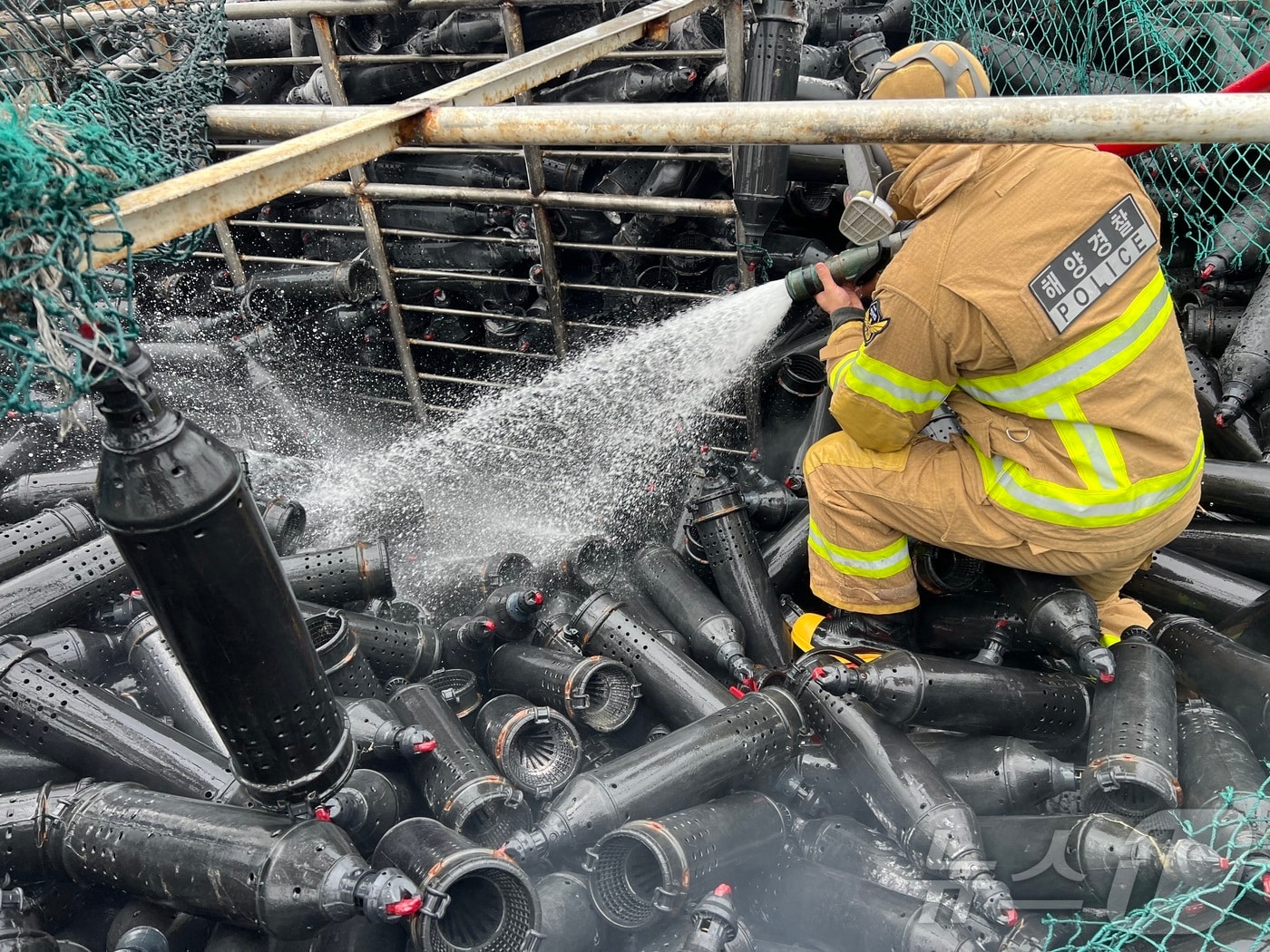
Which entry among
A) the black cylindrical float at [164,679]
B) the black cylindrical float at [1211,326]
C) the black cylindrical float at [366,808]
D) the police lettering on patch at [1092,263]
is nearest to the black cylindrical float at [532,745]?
the black cylindrical float at [366,808]

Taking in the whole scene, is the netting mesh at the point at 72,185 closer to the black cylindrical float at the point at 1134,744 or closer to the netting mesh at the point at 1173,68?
the black cylindrical float at the point at 1134,744

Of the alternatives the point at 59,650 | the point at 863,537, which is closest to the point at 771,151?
the point at 863,537

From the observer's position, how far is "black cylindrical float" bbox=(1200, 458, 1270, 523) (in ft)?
11.1

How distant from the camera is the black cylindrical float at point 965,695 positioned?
9.07 feet

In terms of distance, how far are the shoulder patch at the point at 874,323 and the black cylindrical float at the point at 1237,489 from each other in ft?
5.00

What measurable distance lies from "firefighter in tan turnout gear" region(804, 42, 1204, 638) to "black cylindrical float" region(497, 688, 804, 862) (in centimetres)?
89

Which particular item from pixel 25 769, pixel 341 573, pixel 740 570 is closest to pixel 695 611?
pixel 740 570

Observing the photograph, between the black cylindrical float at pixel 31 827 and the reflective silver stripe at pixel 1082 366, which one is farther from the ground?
the reflective silver stripe at pixel 1082 366

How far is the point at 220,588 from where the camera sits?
1692 millimetres

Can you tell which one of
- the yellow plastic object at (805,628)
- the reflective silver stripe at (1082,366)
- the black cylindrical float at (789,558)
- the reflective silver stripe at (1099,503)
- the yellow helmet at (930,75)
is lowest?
the yellow plastic object at (805,628)

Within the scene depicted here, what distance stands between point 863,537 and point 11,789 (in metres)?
2.73

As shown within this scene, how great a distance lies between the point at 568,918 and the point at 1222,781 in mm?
1748

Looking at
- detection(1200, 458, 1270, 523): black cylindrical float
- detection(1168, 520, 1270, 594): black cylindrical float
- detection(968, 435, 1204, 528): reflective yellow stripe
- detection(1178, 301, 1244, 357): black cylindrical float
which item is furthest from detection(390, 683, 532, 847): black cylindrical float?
detection(1178, 301, 1244, 357): black cylindrical float

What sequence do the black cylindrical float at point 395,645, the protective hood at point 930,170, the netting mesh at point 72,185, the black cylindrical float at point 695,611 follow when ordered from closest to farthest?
the netting mesh at point 72,185 → the protective hood at point 930,170 → the black cylindrical float at point 395,645 → the black cylindrical float at point 695,611
